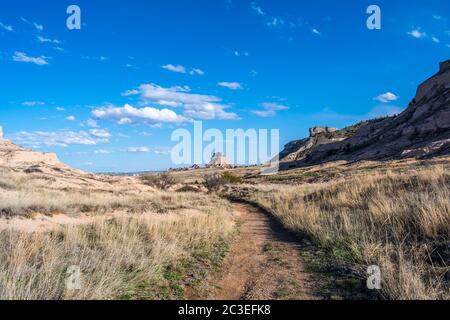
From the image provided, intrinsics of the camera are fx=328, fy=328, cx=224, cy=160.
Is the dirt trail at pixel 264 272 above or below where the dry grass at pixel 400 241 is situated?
below

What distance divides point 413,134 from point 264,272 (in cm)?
4722

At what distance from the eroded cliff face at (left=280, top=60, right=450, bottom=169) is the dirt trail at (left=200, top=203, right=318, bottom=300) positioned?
32709 millimetres

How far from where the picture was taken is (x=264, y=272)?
6773mm

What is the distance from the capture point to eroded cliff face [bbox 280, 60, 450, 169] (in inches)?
1578

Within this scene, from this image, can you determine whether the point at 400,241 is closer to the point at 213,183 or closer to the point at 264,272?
the point at 264,272

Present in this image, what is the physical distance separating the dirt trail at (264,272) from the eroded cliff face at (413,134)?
32709 millimetres

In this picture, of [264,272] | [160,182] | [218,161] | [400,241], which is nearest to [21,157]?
[160,182]

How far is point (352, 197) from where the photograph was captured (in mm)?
13898

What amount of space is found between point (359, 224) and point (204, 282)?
4.81 meters

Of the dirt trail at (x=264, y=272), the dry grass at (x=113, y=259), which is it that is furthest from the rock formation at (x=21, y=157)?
the dirt trail at (x=264, y=272)

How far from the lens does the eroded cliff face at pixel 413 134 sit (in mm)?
40094

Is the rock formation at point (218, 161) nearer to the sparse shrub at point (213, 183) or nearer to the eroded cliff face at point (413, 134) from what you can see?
the eroded cliff face at point (413, 134)

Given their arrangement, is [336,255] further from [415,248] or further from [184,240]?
[184,240]
